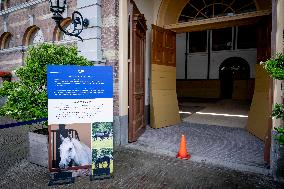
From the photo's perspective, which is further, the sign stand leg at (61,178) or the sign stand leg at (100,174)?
the sign stand leg at (100,174)

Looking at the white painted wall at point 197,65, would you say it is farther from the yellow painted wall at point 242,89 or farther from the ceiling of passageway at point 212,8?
the ceiling of passageway at point 212,8

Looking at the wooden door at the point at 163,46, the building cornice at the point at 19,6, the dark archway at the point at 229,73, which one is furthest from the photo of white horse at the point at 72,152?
the dark archway at the point at 229,73

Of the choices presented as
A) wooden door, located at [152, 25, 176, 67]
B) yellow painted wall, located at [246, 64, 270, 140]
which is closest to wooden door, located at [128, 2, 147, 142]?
wooden door, located at [152, 25, 176, 67]

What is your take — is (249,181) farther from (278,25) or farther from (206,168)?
(278,25)

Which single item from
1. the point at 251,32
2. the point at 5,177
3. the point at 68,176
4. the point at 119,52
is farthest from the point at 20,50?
the point at 251,32

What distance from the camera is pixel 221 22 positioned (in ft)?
22.9

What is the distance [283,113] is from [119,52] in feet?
12.5

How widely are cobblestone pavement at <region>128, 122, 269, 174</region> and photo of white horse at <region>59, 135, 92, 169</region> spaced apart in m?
1.94

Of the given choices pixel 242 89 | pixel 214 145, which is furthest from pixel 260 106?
pixel 242 89

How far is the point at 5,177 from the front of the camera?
3986 millimetres

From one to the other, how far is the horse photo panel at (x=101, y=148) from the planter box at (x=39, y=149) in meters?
1.18

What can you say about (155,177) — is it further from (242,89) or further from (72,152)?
(242,89)

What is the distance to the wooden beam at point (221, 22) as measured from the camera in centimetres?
632

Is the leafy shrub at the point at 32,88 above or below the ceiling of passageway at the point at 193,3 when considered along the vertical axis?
below
